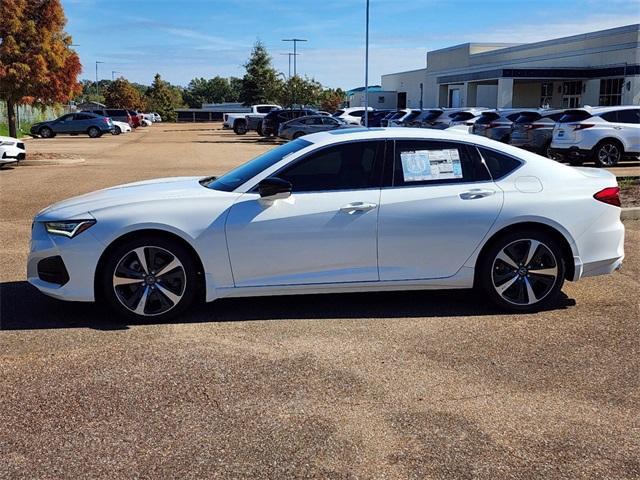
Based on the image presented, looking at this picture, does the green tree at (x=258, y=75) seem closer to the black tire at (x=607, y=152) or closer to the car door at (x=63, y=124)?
the car door at (x=63, y=124)

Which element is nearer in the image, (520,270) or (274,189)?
(274,189)

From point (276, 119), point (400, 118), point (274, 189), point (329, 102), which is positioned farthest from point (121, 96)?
point (274, 189)

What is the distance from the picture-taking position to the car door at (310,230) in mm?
5594

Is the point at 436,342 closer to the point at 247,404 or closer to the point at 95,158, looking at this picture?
the point at 247,404

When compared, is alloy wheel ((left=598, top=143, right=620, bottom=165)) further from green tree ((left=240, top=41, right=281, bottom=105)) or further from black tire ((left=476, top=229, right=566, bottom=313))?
green tree ((left=240, top=41, right=281, bottom=105))

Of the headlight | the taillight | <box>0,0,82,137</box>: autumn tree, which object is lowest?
the headlight

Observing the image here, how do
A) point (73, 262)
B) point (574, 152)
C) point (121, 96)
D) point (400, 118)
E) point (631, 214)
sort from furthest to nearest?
point (121, 96)
point (400, 118)
point (574, 152)
point (631, 214)
point (73, 262)

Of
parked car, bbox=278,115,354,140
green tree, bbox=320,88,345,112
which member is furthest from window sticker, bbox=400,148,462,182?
green tree, bbox=320,88,345,112

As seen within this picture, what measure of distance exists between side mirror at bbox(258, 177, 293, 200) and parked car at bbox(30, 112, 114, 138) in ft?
137

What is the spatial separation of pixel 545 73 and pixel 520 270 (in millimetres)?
47177

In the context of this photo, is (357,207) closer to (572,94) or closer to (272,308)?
(272,308)

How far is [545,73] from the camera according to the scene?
49.3m

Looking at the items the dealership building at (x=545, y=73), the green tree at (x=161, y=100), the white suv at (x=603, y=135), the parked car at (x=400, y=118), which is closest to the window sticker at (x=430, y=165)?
the white suv at (x=603, y=135)

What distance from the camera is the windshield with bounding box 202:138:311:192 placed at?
5.90 m
